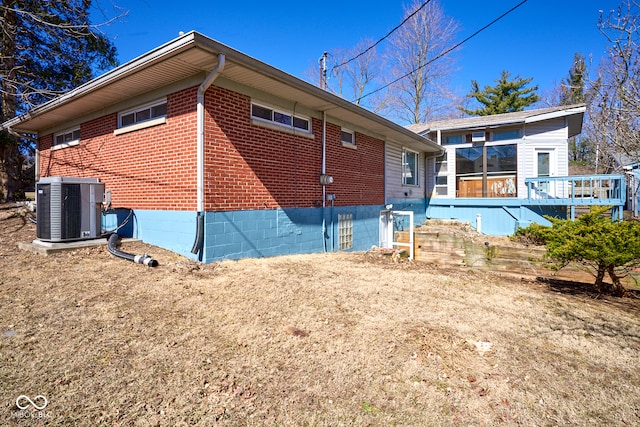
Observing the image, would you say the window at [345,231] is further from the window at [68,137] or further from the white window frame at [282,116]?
the window at [68,137]

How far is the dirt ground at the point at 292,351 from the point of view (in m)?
2.40

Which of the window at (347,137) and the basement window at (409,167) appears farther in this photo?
the basement window at (409,167)

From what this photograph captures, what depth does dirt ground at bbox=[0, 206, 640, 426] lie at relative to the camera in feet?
7.87

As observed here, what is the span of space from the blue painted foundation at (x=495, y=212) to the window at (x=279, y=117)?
9620 millimetres

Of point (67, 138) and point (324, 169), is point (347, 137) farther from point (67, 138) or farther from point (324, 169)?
point (67, 138)

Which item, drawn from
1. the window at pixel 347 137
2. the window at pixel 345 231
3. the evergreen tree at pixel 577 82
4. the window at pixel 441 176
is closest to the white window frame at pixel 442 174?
the window at pixel 441 176

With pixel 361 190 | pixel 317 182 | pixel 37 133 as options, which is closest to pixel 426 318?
pixel 317 182

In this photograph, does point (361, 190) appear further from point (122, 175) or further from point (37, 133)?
point (37, 133)

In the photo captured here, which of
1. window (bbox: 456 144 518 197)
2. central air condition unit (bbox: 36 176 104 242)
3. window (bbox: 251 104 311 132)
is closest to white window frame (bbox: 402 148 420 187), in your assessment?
window (bbox: 456 144 518 197)

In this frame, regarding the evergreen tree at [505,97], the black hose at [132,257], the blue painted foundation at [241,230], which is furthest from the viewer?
the evergreen tree at [505,97]

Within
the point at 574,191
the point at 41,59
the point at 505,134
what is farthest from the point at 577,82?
the point at 41,59

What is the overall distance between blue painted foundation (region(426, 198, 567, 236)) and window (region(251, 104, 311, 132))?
9.62m

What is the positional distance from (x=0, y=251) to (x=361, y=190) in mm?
8507

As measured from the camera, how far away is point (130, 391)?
2.50 metres
